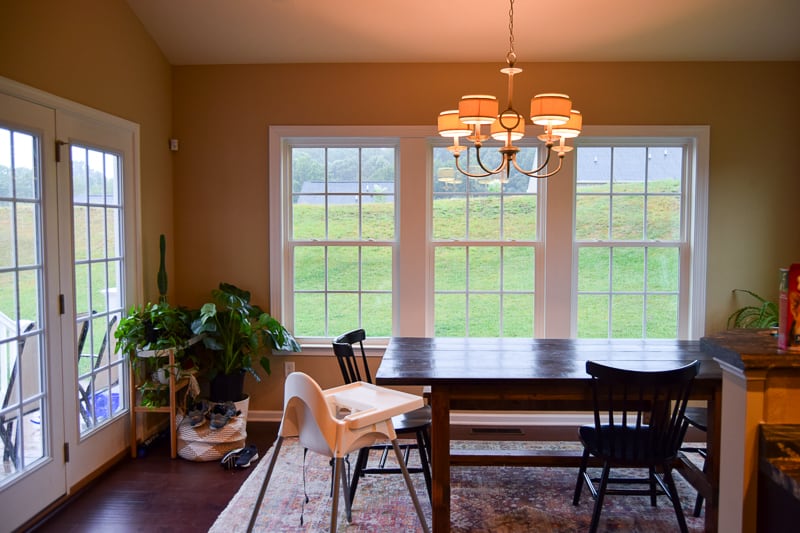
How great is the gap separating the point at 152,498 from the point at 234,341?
43.0 inches

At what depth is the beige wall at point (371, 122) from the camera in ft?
12.8

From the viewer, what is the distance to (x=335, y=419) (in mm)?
2094

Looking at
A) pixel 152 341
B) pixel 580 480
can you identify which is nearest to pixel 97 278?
pixel 152 341

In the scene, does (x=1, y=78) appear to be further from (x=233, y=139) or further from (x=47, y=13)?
(x=233, y=139)

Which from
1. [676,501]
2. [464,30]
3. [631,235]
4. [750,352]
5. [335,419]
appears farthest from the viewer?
[631,235]

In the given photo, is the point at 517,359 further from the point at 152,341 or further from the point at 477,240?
the point at 152,341

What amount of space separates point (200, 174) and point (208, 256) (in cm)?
60

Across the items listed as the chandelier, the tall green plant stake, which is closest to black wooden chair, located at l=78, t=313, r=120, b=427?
the tall green plant stake

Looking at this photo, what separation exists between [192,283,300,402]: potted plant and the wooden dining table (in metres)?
1.24

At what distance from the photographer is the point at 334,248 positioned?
4.20 meters

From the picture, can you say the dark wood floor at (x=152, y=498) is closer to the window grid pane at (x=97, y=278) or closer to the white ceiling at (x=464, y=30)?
the window grid pane at (x=97, y=278)

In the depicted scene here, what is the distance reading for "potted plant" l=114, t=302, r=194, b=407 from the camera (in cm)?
341

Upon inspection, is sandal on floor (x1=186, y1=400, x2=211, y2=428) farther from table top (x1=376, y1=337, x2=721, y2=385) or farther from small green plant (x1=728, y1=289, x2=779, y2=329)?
small green plant (x1=728, y1=289, x2=779, y2=329)

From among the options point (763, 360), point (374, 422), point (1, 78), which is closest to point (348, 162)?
point (1, 78)
